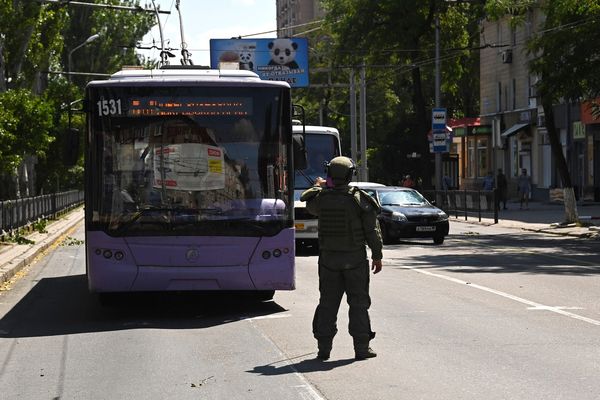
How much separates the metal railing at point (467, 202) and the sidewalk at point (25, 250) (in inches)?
534

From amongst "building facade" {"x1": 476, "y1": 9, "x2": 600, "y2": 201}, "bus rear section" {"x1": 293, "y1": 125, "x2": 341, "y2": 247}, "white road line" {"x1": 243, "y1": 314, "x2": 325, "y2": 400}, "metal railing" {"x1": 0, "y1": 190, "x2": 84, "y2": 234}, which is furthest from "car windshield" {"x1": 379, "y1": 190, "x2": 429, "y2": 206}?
"building facade" {"x1": 476, "y1": 9, "x2": 600, "y2": 201}

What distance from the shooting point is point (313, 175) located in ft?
92.0

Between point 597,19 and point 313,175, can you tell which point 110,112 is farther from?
point 597,19

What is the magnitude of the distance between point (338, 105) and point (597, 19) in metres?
61.1

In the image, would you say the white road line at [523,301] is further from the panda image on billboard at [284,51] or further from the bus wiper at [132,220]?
the panda image on billboard at [284,51]

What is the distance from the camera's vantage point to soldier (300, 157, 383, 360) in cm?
1010

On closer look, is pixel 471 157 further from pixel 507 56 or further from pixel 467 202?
pixel 467 202

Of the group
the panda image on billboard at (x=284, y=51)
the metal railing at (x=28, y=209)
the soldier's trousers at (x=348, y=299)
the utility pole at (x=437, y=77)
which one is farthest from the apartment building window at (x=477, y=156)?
the soldier's trousers at (x=348, y=299)

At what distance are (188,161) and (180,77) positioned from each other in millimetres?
1187

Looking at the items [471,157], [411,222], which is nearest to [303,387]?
[411,222]

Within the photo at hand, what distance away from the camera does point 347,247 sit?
1013 cm

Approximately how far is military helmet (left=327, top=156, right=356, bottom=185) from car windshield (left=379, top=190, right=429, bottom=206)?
1873cm

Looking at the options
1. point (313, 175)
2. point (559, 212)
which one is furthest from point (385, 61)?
point (313, 175)

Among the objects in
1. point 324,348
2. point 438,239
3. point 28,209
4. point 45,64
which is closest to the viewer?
point 324,348
